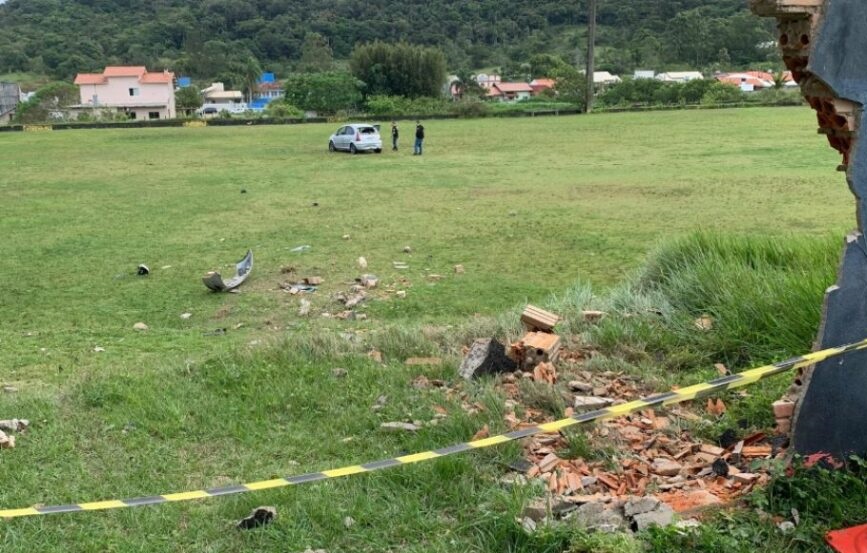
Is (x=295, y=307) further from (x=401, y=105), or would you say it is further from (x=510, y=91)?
(x=510, y=91)

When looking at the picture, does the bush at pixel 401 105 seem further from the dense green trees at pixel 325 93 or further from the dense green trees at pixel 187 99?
the dense green trees at pixel 187 99

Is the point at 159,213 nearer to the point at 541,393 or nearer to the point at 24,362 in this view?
the point at 24,362

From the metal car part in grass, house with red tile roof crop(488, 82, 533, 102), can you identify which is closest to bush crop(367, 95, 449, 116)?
house with red tile roof crop(488, 82, 533, 102)

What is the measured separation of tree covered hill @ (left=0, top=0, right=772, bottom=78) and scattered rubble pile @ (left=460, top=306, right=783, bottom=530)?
11300cm

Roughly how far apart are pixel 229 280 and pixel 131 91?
283 feet

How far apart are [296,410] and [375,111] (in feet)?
Result: 214

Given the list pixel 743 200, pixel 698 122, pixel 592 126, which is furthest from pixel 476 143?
pixel 743 200

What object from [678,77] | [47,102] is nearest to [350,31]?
[47,102]

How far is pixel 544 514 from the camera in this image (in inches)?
135

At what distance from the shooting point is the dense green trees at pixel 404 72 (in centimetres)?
7838

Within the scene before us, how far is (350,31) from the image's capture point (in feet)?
454

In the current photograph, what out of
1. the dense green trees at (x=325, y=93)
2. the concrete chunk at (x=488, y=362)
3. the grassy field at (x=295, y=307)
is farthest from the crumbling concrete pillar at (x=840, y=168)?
the dense green trees at (x=325, y=93)

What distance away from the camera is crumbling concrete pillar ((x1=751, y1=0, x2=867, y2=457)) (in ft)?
11.1

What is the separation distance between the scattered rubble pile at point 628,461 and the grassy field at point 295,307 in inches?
8.7
